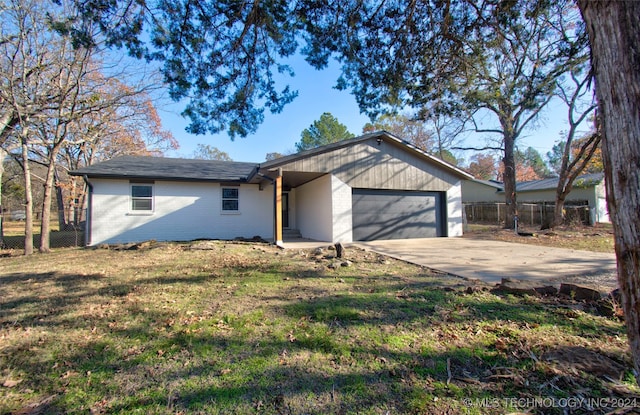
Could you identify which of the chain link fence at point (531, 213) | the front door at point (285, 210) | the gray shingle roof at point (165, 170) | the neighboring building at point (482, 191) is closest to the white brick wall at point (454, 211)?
the chain link fence at point (531, 213)

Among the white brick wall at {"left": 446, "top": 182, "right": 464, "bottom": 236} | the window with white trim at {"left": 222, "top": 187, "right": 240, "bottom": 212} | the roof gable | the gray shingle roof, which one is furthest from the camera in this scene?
the white brick wall at {"left": 446, "top": 182, "right": 464, "bottom": 236}

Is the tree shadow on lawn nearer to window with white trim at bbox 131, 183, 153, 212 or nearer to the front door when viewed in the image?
window with white trim at bbox 131, 183, 153, 212

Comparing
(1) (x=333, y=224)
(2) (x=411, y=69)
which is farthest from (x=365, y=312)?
(1) (x=333, y=224)

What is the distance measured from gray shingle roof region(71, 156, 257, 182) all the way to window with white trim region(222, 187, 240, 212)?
0.67m

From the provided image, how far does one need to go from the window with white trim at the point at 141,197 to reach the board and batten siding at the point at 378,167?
6265mm

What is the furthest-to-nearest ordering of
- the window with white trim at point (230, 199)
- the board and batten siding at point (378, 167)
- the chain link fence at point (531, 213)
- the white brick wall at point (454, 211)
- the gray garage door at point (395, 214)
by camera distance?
the chain link fence at point (531, 213) < the white brick wall at point (454, 211) < the window with white trim at point (230, 199) < the gray garage door at point (395, 214) < the board and batten siding at point (378, 167)

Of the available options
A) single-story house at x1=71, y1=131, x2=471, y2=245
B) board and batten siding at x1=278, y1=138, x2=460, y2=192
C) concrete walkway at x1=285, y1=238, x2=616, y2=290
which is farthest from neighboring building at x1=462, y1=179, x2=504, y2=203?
concrete walkway at x1=285, y1=238, x2=616, y2=290

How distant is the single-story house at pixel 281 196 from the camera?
1148 centimetres

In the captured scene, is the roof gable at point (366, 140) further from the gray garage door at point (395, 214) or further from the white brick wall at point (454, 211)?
the gray garage door at point (395, 214)

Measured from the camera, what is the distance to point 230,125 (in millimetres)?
6426

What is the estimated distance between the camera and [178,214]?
41.3 feet

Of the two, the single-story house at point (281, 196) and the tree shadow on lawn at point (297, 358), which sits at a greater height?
the single-story house at point (281, 196)

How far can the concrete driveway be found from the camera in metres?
5.42

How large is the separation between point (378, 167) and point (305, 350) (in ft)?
34.1
